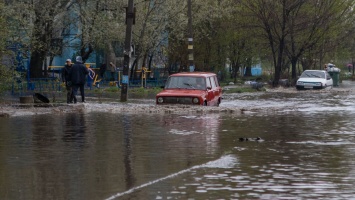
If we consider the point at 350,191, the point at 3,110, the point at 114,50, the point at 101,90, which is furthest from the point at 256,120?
the point at 114,50

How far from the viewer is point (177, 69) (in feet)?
191

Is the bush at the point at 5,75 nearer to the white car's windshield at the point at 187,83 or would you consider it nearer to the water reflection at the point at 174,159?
the white car's windshield at the point at 187,83

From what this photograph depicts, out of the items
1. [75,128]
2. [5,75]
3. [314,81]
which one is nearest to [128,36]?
[5,75]

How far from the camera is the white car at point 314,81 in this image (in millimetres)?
47969

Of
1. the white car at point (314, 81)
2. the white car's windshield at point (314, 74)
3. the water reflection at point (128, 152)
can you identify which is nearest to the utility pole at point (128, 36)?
the water reflection at point (128, 152)

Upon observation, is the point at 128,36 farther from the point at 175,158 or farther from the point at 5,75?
the point at 175,158

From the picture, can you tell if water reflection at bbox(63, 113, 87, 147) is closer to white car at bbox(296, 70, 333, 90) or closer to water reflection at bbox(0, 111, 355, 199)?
water reflection at bbox(0, 111, 355, 199)

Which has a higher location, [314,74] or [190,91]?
[314,74]

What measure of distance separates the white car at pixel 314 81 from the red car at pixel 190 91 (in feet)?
68.0

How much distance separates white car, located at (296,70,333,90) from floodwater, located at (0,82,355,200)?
25.5m

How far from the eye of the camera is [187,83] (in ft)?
89.0

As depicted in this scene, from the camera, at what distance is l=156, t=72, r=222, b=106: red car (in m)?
25.9

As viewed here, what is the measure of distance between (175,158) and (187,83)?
1342cm

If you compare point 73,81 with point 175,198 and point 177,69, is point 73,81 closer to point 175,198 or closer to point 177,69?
point 175,198
